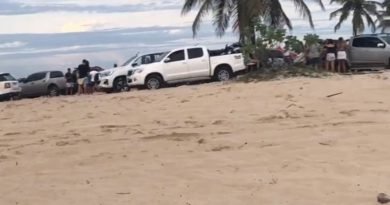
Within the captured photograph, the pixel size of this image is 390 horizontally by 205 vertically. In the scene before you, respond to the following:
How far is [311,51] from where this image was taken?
2512 cm

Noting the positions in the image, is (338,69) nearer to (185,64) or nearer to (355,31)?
(185,64)

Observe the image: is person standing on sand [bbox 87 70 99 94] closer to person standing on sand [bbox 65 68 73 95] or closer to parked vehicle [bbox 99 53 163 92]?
person standing on sand [bbox 65 68 73 95]

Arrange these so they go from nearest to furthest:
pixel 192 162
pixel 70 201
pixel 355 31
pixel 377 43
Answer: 1. pixel 70 201
2. pixel 192 162
3. pixel 377 43
4. pixel 355 31

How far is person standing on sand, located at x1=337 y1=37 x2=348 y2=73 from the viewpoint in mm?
25547

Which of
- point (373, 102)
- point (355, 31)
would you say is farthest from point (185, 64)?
point (355, 31)

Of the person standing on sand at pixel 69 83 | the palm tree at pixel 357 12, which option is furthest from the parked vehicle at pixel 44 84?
the palm tree at pixel 357 12

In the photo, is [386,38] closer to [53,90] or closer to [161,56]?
[161,56]

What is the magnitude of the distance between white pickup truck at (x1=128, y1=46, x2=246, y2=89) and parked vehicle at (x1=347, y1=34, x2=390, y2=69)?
4024mm

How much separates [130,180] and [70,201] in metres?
0.90

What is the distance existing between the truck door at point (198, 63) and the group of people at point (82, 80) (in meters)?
4.51

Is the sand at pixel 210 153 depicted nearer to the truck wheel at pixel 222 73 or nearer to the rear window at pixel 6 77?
the truck wheel at pixel 222 73

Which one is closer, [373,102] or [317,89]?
[373,102]

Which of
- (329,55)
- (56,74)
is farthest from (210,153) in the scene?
(56,74)

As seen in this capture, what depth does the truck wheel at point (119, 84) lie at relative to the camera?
27.6 metres
